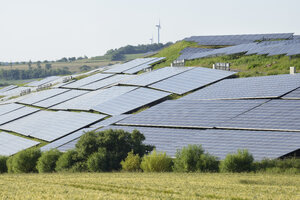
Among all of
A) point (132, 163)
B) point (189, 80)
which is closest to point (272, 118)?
point (132, 163)

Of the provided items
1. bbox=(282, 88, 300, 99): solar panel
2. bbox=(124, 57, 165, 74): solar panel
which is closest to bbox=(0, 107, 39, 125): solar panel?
bbox=(124, 57, 165, 74): solar panel

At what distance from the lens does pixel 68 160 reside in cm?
3950

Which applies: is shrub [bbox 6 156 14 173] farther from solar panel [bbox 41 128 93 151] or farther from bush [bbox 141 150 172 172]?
bush [bbox 141 150 172 172]

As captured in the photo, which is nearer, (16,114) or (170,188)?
(170,188)

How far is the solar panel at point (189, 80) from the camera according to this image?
202ft

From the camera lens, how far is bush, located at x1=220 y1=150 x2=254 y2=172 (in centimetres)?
3247

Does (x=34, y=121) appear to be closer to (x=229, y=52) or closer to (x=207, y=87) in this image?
(x=207, y=87)

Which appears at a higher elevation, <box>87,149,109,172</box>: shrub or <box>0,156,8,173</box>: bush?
<box>87,149,109,172</box>: shrub

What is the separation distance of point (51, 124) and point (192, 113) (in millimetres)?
21587

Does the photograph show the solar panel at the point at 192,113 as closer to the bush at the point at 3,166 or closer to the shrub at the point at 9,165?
the shrub at the point at 9,165

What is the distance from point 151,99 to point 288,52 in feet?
78.0

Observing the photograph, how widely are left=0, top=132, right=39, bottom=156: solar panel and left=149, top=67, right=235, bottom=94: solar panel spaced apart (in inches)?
763

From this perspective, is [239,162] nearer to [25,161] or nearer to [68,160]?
[68,160]

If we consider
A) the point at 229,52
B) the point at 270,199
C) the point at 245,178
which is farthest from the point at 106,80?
the point at 270,199
